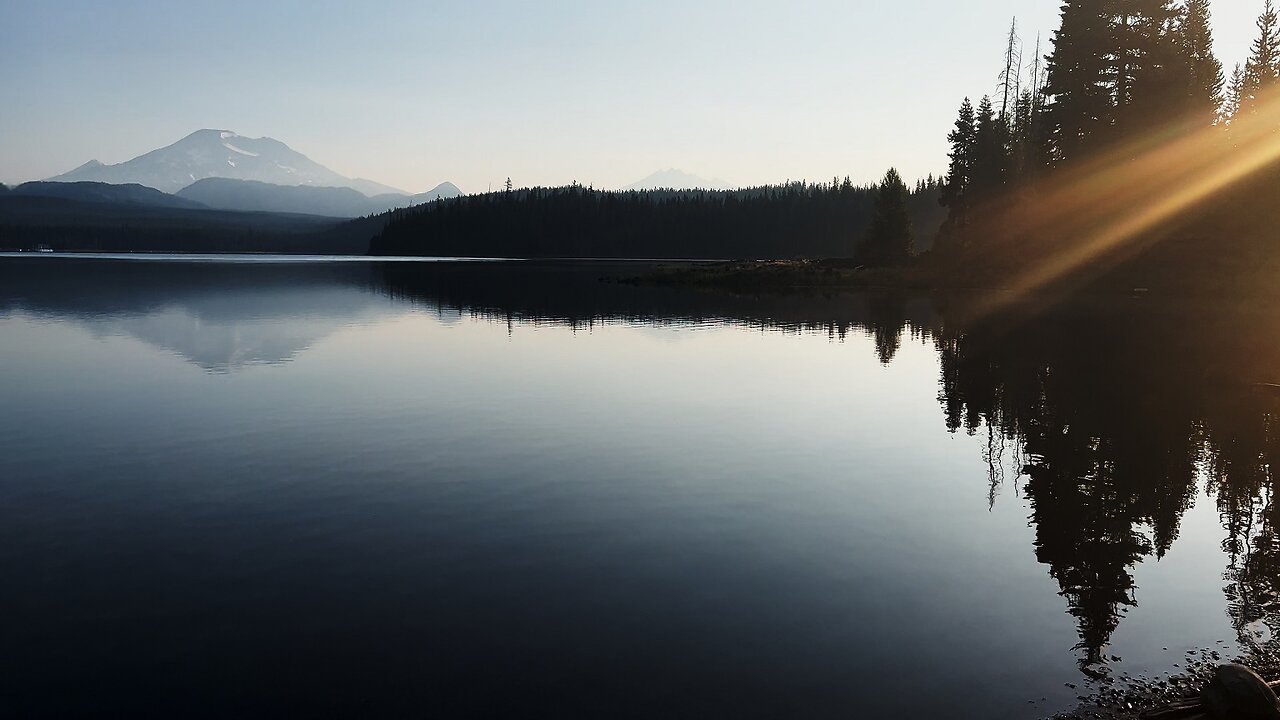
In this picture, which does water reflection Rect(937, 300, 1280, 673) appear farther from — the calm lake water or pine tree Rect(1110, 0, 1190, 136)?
pine tree Rect(1110, 0, 1190, 136)

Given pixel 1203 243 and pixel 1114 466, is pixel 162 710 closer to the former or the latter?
pixel 1114 466

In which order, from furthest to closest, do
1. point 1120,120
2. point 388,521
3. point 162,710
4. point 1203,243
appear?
1. point 1120,120
2. point 1203,243
3. point 388,521
4. point 162,710

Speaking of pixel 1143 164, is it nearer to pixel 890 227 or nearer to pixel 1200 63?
pixel 1200 63

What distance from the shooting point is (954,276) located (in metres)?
102

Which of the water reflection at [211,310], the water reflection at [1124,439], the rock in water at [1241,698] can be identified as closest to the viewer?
the rock in water at [1241,698]

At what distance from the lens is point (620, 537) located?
615 inches

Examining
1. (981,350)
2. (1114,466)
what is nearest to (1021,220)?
(981,350)

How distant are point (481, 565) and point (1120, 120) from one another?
298 ft

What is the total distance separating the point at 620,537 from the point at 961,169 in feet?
360

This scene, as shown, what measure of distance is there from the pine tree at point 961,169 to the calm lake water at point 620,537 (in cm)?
7486

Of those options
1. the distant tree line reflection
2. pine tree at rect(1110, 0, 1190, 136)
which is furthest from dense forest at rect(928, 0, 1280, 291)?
the distant tree line reflection

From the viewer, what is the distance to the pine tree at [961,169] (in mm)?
107000

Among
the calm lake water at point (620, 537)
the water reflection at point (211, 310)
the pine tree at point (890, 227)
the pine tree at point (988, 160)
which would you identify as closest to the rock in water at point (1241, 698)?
the calm lake water at point (620, 537)

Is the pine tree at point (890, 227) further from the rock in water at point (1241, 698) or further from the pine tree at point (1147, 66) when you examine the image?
the rock in water at point (1241, 698)
